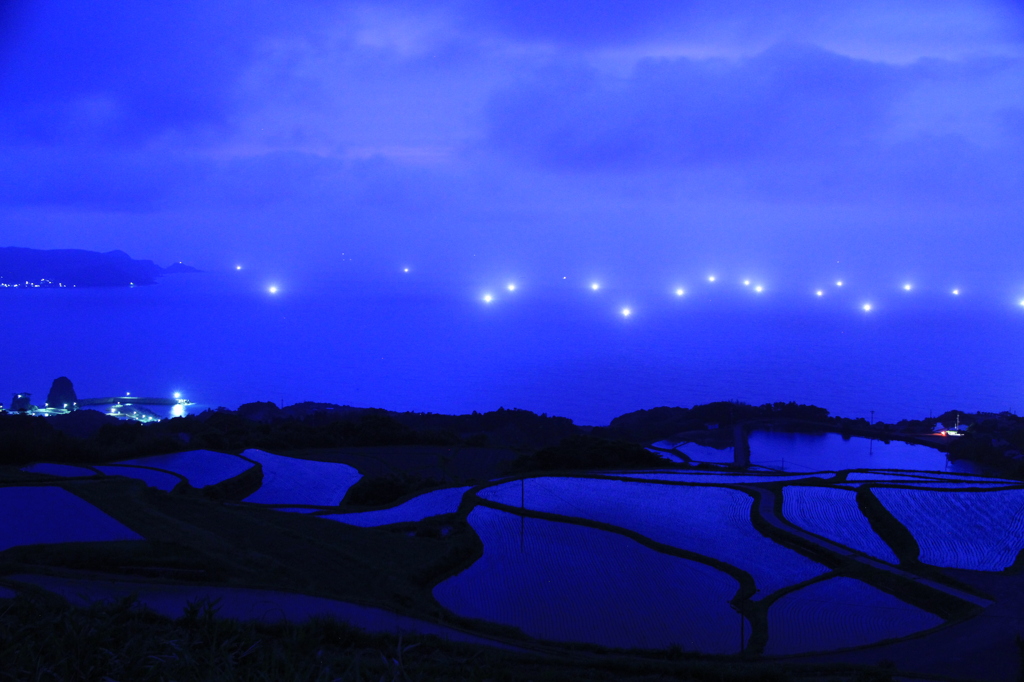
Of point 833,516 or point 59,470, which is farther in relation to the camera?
point 59,470

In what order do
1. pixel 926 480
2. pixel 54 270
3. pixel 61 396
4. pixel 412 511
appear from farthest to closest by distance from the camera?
pixel 54 270
pixel 61 396
pixel 926 480
pixel 412 511

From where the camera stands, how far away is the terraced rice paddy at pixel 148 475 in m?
21.0

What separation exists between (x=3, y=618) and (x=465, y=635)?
235 inches

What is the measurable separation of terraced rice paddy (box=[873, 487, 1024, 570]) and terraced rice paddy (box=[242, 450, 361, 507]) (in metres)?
16.2

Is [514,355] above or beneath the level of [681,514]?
above

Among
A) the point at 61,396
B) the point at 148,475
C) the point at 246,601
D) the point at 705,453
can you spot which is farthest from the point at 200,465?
the point at 61,396

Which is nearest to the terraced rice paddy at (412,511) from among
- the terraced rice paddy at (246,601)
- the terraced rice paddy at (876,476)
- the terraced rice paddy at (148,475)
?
the terraced rice paddy at (246,601)

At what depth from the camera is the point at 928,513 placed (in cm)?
1728

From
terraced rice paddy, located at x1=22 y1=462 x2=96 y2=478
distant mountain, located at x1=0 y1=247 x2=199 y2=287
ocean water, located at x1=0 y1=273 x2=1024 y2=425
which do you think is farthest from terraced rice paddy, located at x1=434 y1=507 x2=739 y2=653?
distant mountain, located at x1=0 y1=247 x2=199 y2=287

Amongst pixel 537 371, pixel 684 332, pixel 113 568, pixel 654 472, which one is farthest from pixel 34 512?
pixel 684 332

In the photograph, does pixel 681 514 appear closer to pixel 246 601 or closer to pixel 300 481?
pixel 246 601

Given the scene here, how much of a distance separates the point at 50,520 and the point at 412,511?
8261 millimetres

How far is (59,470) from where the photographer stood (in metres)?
20.9

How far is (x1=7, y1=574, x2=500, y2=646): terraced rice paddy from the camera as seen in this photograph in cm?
948
